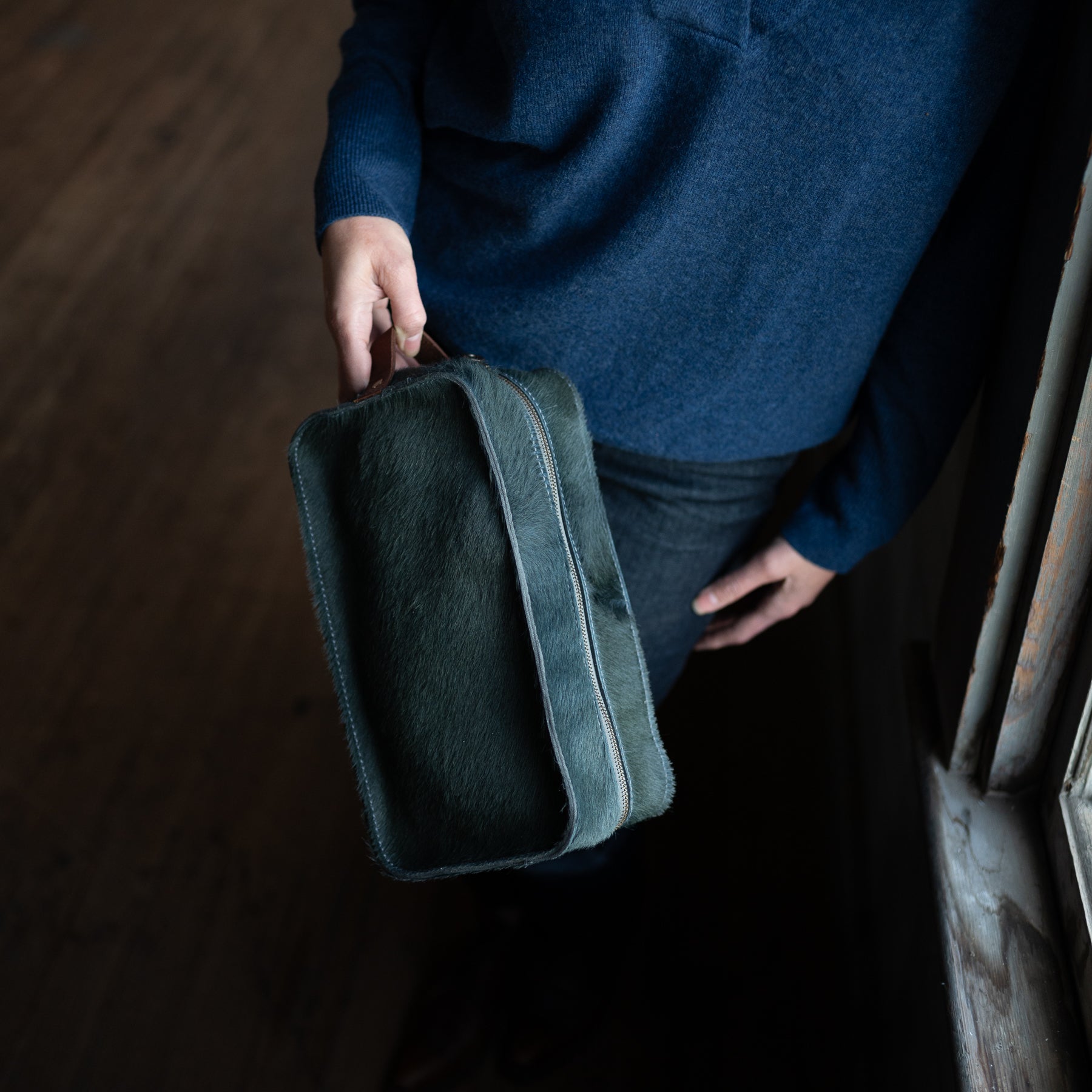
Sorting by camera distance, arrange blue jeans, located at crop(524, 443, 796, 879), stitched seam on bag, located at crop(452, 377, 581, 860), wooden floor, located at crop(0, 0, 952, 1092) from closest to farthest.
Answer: stitched seam on bag, located at crop(452, 377, 581, 860) < blue jeans, located at crop(524, 443, 796, 879) < wooden floor, located at crop(0, 0, 952, 1092)

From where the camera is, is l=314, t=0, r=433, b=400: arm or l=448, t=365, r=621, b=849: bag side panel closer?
l=448, t=365, r=621, b=849: bag side panel

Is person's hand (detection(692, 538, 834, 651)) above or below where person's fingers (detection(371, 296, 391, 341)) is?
below

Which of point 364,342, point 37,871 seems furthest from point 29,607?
point 364,342

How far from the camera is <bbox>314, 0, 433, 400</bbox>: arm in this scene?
0.71m

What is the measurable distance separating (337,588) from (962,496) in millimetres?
508

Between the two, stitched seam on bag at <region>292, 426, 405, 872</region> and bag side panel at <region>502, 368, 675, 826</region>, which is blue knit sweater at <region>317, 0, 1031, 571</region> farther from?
stitched seam on bag at <region>292, 426, 405, 872</region>

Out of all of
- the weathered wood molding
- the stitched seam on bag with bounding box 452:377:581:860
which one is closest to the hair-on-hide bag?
the stitched seam on bag with bounding box 452:377:581:860

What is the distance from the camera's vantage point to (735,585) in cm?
88

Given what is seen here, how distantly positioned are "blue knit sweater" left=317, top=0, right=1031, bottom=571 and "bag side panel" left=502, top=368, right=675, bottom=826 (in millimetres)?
125

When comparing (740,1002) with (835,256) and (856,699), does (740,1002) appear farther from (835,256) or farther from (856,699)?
(835,256)

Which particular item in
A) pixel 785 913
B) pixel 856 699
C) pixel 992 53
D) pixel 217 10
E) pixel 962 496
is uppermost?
pixel 217 10

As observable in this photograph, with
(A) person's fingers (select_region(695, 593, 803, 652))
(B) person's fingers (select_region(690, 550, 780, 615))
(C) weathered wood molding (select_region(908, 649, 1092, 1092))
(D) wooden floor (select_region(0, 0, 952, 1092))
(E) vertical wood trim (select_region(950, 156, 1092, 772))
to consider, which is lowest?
(D) wooden floor (select_region(0, 0, 952, 1092))

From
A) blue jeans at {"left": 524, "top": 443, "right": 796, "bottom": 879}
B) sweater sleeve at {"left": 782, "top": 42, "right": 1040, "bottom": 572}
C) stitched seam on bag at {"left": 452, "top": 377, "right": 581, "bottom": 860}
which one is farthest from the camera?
blue jeans at {"left": 524, "top": 443, "right": 796, "bottom": 879}

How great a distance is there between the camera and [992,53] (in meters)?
0.60
